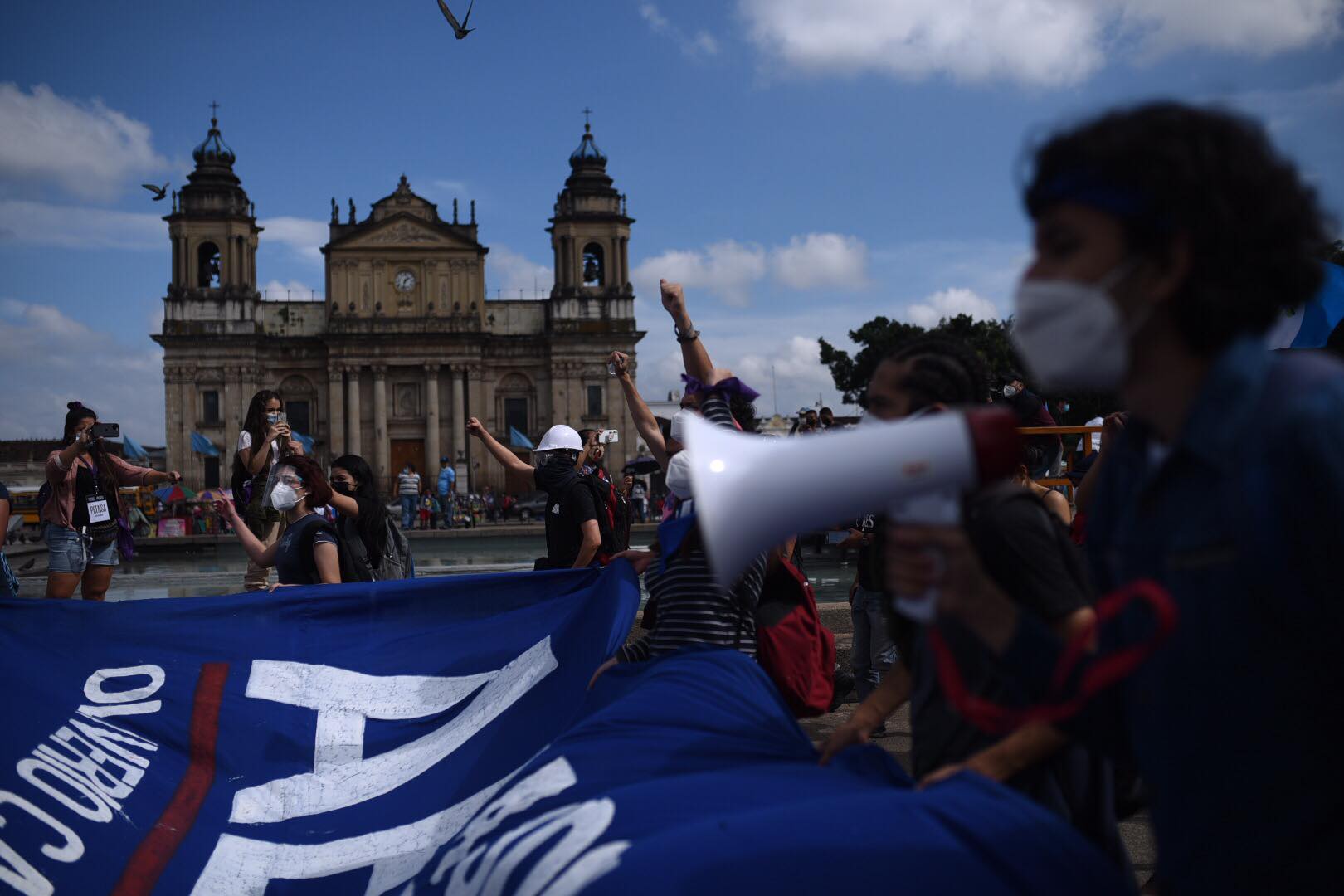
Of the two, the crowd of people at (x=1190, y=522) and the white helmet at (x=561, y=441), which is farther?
the white helmet at (x=561, y=441)

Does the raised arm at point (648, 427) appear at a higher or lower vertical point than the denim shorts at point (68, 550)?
higher

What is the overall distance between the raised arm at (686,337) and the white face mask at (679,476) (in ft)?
1.09

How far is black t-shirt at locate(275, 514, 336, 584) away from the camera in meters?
5.54

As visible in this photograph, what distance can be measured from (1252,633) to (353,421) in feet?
198

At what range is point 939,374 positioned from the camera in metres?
2.14

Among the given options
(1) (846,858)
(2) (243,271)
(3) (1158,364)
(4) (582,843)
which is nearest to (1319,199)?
(3) (1158,364)

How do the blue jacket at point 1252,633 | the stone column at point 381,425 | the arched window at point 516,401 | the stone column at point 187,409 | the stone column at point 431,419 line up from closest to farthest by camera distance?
the blue jacket at point 1252,633 → the stone column at point 187,409 → the stone column at point 381,425 → the stone column at point 431,419 → the arched window at point 516,401

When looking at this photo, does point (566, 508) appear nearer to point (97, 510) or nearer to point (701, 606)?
point (701, 606)

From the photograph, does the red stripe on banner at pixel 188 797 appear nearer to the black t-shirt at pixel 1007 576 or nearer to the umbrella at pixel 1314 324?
the black t-shirt at pixel 1007 576

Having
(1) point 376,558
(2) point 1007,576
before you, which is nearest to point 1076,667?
(2) point 1007,576

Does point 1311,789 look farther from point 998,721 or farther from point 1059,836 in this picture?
point 1059,836

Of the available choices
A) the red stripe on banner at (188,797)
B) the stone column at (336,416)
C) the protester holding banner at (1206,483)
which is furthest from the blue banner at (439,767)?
the stone column at (336,416)

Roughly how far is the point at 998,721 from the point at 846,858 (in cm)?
41

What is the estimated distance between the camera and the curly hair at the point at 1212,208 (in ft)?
4.46
